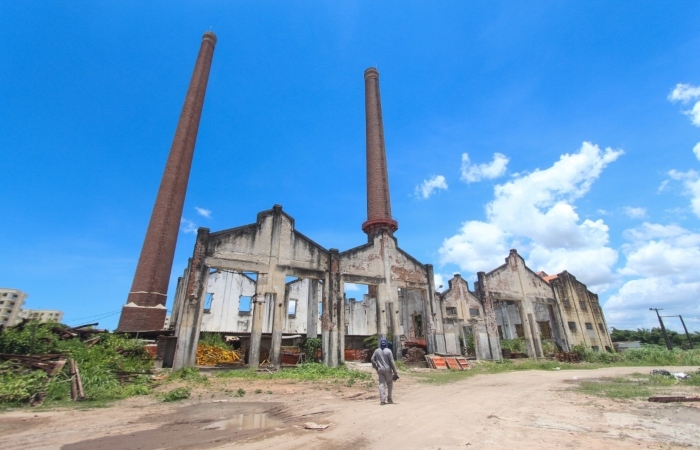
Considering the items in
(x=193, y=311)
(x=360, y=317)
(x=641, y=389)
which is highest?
(x=360, y=317)

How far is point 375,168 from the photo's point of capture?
1118 inches

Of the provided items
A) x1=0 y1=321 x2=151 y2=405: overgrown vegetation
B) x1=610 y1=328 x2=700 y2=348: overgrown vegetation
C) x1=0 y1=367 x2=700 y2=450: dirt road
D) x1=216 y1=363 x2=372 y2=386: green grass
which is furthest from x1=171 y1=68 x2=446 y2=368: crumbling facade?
x1=610 y1=328 x2=700 y2=348: overgrown vegetation

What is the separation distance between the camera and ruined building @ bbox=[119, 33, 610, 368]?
52.2ft

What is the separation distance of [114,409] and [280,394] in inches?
141

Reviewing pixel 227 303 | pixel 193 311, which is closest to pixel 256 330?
pixel 193 311

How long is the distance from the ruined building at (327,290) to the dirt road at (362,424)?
7840mm

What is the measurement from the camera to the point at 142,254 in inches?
869

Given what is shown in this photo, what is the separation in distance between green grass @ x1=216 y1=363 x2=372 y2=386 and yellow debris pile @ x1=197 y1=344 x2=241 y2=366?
13.6ft

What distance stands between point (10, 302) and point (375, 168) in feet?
197

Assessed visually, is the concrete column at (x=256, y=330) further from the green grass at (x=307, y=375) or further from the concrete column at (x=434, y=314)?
the concrete column at (x=434, y=314)

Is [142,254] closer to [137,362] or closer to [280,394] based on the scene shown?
[137,362]

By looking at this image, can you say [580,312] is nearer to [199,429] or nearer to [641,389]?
[641,389]

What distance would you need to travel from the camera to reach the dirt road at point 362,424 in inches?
180

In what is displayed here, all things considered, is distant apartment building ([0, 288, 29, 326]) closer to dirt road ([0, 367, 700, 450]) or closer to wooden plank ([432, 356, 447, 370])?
wooden plank ([432, 356, 447, 370])
